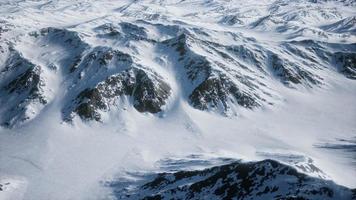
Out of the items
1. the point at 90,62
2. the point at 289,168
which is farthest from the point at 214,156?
the point at 90,62

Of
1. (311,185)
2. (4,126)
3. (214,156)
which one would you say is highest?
(311,185)

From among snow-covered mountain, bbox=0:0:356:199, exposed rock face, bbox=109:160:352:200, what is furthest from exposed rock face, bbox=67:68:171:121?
exposed rock face, bbox=109:160:352:200

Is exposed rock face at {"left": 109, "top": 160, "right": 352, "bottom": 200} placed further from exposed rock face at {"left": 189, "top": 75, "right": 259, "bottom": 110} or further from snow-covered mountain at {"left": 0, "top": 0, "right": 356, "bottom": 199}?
exposed rock face at {"left": 189, "top": 75, "right": 259, "bottom": 110}

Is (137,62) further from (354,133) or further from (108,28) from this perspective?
(354,133)

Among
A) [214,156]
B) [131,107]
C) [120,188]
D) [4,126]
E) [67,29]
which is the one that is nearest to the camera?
[120,188]

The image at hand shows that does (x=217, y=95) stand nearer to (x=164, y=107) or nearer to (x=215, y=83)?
(x=215, y=83)

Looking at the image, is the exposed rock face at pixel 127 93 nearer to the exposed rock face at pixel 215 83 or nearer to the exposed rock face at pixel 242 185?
the exposed rock face at pixel 215 83

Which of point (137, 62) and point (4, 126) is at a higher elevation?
point (137, 62)
